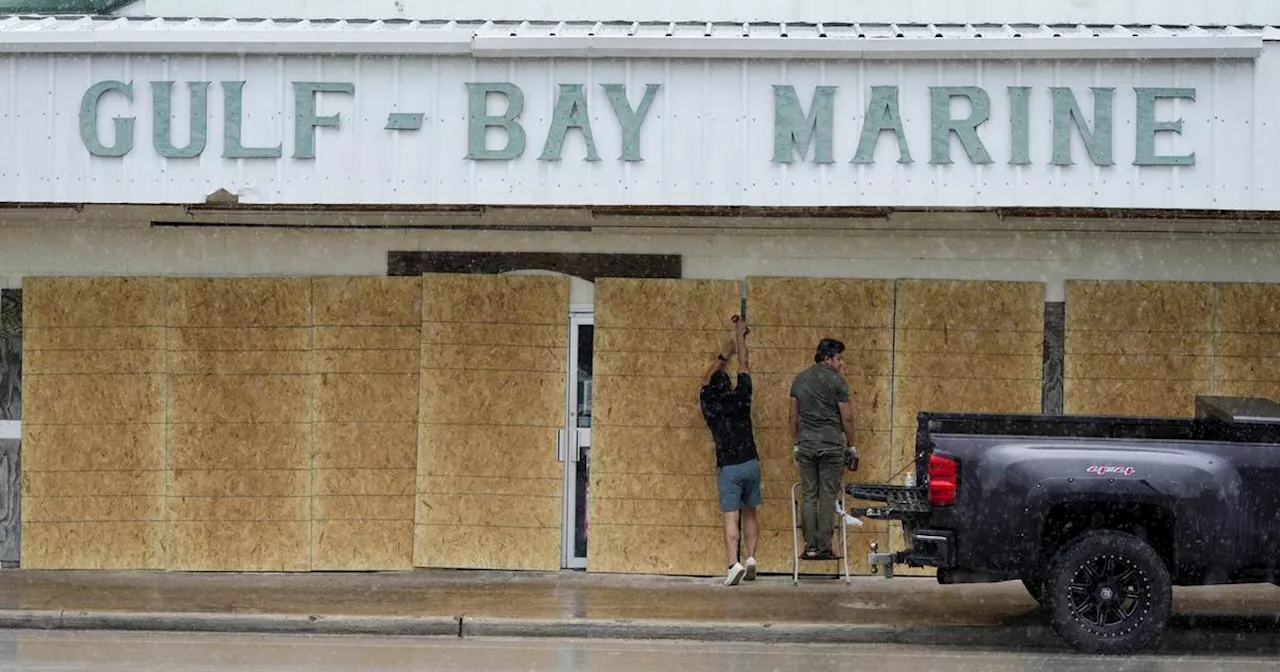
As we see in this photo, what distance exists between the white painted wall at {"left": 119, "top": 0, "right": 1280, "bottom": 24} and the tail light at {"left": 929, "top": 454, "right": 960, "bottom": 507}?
16.9 ft

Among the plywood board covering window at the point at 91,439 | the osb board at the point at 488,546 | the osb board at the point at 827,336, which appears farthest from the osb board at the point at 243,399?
the osb board at the point at 827,336

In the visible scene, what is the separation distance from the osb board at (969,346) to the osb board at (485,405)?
2.98 m

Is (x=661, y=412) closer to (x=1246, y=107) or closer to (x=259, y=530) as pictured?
(x=259, y=530)

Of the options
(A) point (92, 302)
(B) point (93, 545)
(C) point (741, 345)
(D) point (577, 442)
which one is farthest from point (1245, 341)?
(B) point (93, 545)

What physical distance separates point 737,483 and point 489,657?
3391 millimetres

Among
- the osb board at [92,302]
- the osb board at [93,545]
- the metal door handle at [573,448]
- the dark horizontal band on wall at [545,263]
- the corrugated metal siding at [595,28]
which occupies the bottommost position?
the osb board at [93,545]

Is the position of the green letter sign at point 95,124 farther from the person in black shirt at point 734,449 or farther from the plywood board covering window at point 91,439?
the person in black shirt at point 734,449

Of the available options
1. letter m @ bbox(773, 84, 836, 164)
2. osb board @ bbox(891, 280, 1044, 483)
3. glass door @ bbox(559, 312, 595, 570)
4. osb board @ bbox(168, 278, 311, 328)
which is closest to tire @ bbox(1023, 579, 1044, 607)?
osb board @ bbox(891, 280, 1044, 483)

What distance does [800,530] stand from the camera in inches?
556

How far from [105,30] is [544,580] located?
18.8ft

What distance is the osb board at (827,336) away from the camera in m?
14.2

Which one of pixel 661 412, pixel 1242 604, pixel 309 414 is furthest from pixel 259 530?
pixel 1242 604

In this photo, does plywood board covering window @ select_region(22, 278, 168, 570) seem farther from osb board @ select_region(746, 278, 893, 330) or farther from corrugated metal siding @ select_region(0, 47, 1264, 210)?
osb board @ select_region(746, 278, 893, 330)

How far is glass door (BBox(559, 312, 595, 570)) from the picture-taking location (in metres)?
14.4
